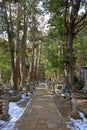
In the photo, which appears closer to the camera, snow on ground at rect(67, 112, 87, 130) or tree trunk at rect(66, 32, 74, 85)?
snow on ground at rect(67, 112, 87, 130)

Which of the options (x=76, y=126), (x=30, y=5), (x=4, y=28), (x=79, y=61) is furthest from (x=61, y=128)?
(x=79, y=61)

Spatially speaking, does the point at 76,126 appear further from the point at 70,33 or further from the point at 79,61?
the point at 79,61

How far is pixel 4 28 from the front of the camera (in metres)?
25.6

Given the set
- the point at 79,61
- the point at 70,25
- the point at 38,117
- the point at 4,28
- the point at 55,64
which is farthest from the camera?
the point at 79,61

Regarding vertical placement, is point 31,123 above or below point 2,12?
below

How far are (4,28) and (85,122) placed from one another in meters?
15.6

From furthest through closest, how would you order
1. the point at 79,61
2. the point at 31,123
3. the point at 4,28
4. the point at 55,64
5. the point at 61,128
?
the point at 79,61, the point at 4,28, the point at 55,64, the point at 31,123, the point at 61,128

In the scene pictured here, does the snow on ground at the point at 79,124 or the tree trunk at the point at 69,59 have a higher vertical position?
the tree trunk at the point at 69,59

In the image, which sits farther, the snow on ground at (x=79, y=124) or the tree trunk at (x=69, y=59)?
the tree trunk at (x=69, y=59)

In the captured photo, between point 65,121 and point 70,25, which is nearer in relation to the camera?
point 65,121

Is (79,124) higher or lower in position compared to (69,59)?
lower

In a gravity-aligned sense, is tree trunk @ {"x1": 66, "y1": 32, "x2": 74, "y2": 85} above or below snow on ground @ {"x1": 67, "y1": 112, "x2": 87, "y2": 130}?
above

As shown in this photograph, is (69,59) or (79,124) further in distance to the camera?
(69,59)

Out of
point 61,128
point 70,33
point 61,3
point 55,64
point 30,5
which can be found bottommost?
point 61,128
